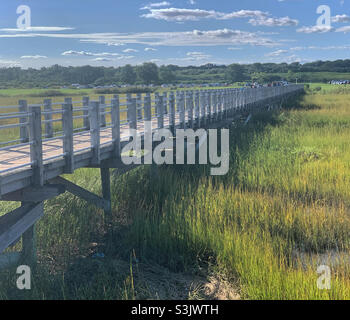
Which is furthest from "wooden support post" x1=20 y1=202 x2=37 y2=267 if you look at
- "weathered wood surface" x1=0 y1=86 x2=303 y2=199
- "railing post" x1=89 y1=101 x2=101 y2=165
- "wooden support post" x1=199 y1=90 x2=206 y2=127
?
"wooden support post" x1=199 y1=90 x2=206 y2=127

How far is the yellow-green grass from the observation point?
759 cm

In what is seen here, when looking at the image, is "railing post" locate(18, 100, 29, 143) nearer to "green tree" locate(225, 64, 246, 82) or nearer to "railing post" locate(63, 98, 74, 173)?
"railing post" locate(63, 98, 74, 173)

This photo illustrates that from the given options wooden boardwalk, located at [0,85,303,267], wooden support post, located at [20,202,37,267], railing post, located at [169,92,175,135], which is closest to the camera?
wooden boardwalk, located at [0,85,303,267]

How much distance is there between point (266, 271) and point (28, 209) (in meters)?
3.93

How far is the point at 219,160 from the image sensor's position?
16.0 meters

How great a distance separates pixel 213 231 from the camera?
30.9 ft

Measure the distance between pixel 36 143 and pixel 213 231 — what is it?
376cm

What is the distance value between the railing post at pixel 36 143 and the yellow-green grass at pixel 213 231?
5.75 ft

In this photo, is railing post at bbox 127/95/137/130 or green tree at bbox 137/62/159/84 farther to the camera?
green tree at bbox 137/62/159/84

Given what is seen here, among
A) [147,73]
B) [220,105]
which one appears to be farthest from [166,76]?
[220,105]

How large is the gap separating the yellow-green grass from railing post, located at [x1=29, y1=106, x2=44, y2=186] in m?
1.75

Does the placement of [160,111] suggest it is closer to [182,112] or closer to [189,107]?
[182,112]

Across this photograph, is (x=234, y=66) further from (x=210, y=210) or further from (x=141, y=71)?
(x=210, y=210)
